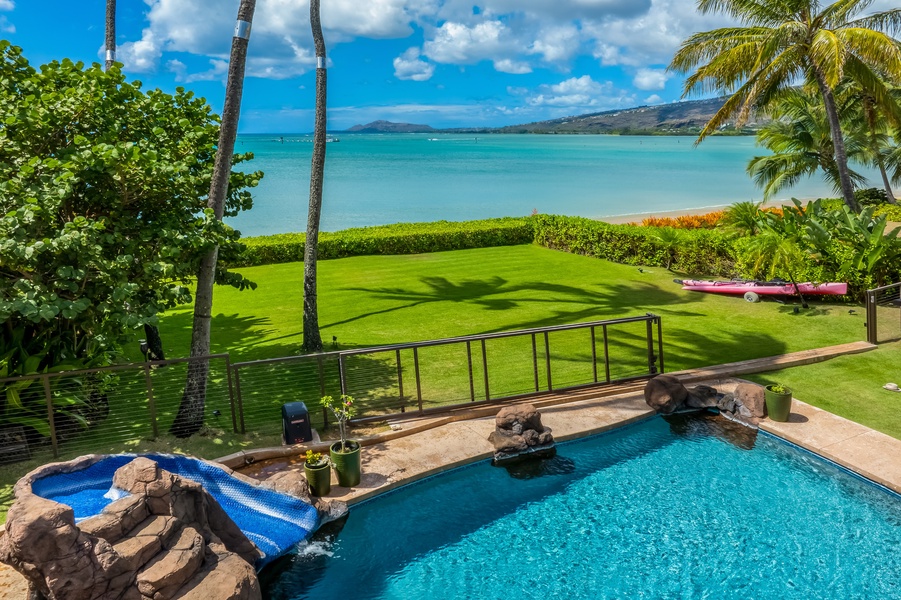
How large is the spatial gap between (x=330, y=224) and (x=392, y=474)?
144 feet

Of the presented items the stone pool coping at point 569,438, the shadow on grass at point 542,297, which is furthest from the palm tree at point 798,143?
the stone pool coping at point 569,438

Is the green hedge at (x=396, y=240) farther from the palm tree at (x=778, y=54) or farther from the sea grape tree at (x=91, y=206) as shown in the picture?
the sea grape tree at (x=91, y=206)

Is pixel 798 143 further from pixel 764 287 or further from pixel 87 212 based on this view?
pixel 87 212

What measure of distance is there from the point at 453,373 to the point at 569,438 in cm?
317

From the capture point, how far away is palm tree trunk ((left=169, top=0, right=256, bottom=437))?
10.0 m

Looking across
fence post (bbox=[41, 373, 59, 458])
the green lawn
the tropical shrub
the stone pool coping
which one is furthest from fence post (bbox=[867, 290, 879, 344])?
the tropical shrub

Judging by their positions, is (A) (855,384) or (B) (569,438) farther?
(A) (855,384)

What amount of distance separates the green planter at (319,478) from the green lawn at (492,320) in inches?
68.9

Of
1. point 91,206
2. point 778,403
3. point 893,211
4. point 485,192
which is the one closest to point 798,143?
point 893,211

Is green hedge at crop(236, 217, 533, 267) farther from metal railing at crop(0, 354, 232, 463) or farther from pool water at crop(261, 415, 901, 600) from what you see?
pool water at crop(261, 415, 901, 600)

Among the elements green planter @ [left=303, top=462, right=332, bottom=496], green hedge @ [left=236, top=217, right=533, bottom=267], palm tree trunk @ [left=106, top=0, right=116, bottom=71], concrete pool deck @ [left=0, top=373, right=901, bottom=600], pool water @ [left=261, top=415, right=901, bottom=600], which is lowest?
pool water @ [left=261, top=415, right=901, bottom=600]

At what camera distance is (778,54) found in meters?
19.6

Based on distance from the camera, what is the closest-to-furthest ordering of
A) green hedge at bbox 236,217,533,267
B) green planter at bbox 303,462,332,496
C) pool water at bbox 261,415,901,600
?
pool water at bbox 261,415,901,600 < green planter at bbox 303,462,332,496 < green hedge at bbox 236,217,533,267

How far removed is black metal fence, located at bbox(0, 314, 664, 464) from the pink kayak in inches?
165
